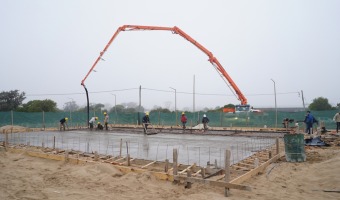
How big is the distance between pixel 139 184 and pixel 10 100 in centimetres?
4568

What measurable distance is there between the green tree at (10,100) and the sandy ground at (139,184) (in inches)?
1608

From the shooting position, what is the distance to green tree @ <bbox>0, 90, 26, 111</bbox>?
1753 inches

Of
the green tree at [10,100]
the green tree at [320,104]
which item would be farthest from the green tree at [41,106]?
the green tree at [320,104]

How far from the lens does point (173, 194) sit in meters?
6.21

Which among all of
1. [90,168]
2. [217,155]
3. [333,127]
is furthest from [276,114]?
[90,168]

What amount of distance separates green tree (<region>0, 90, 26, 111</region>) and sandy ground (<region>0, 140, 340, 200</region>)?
4084cm

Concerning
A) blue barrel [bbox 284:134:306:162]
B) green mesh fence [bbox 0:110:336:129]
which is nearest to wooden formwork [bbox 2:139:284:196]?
blue barrel [bbox 284:134:306:162]

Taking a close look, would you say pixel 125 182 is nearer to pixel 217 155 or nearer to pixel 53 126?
pixel 217 155

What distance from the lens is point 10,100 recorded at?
45469 mm

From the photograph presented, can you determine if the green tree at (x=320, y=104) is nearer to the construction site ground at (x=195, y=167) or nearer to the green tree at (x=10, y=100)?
the construction site ground at (x=195, y=167)

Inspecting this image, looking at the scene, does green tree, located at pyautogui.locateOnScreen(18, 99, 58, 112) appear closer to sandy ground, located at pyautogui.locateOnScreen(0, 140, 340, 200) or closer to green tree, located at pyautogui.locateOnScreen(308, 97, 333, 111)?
sandy ground, located at pyautogui.locateOnScreen(0, 140, 340, 200)

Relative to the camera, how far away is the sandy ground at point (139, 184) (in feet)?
20.1

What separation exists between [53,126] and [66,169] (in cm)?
2157

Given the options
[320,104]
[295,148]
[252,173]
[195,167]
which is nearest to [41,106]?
[195,167]
